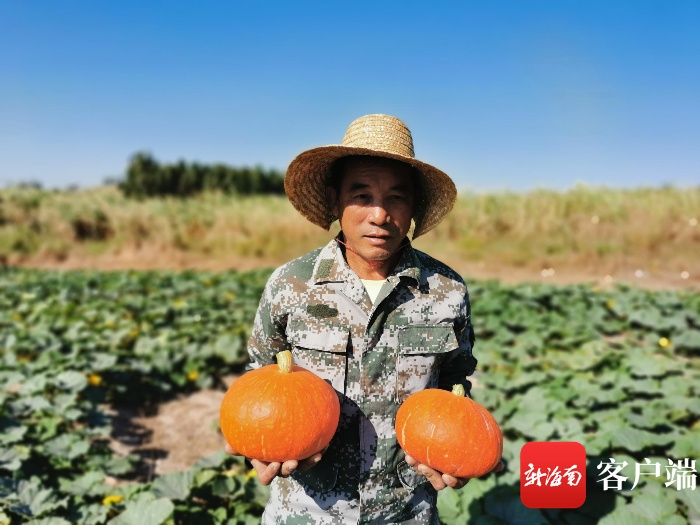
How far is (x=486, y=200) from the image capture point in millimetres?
18094

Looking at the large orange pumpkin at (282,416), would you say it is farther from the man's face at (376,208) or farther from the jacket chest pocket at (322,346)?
the man's face at (376,208)

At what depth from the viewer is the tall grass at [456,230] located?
49.5ft

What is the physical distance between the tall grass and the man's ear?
13327 mm

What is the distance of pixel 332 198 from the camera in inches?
80.7

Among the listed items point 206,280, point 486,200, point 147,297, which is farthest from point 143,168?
point 147,297

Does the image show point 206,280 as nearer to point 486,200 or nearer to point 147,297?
point 147,297

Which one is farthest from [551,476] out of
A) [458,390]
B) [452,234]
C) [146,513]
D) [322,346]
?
[452,234]

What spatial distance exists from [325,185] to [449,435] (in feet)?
3.30

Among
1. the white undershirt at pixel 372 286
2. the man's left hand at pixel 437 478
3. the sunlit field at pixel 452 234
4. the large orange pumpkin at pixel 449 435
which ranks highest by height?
the white undershirt at pixel 372 286

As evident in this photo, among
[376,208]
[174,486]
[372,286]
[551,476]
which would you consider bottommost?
[174,486]

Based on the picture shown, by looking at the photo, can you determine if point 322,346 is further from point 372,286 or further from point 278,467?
point 278,467

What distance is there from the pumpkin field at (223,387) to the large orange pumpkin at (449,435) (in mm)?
A: 1122

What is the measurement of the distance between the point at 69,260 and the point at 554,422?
1857cm

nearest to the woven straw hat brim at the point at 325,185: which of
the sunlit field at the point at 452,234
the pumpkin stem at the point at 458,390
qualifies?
the pumpkin stem at the point at 458,390
